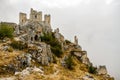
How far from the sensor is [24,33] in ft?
495

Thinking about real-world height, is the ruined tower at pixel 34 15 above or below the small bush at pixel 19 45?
above

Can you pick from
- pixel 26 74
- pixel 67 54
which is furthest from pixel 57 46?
pixel 26 74

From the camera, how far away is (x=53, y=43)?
502 feet

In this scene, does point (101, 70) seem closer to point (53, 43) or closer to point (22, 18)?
point (53, 43)

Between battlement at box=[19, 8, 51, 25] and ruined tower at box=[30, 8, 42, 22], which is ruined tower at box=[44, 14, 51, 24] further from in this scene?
ruined tower at box=[30, 8, 42, 22]

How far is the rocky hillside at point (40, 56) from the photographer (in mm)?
113088

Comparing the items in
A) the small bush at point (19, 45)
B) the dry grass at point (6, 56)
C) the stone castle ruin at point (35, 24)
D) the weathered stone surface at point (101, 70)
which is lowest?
the weathered stone surface at point (101, 70)

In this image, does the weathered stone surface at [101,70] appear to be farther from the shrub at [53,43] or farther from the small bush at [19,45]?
the small bush at [19,45]

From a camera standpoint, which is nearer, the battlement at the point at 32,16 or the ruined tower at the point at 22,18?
the ruined tower at the point at 22,18

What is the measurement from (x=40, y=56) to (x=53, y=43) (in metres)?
24.6

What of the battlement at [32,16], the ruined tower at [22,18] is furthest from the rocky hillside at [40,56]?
the ruined tower at [22,18]

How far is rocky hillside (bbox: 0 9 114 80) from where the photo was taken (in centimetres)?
11309

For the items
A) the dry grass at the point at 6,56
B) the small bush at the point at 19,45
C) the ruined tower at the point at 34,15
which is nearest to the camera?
the dry grass at the point at 6,56

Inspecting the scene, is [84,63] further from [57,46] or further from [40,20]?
[40,20]
